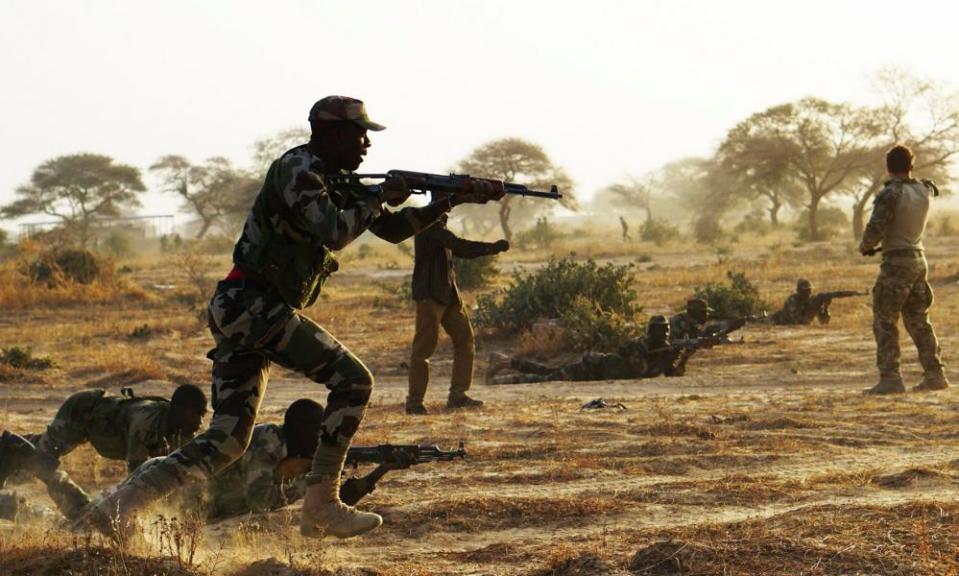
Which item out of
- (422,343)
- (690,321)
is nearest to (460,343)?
(422,343)

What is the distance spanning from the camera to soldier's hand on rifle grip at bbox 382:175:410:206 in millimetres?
4578

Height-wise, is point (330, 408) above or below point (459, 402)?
above

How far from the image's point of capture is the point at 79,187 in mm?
55094

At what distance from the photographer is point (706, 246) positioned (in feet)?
128

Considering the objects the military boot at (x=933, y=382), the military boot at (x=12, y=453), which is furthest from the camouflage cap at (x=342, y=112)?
the military boot at (x=933, y=382)

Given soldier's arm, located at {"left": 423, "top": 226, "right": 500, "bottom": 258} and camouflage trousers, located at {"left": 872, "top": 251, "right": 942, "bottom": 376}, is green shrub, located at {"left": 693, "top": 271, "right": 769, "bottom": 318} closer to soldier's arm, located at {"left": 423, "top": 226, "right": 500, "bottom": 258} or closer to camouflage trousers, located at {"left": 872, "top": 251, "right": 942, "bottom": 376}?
camouflage trousers, located at {"left": 872, "top": 251, "right": 942, "bottom": 376}

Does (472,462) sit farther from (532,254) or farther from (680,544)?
(532,254)

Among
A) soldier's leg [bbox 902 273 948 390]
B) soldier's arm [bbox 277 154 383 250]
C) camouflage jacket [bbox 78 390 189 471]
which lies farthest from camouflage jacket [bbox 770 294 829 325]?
soldier's arm [bbox 277 154 383 250]

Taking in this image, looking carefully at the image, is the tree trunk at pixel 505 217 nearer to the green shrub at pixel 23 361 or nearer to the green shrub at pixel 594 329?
the green shrub at pixel 594 329

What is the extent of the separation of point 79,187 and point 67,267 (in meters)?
32.9

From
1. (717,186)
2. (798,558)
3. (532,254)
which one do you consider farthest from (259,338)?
(717,186)

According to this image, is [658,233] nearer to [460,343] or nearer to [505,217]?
[505,217]

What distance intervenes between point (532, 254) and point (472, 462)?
31.1 meters

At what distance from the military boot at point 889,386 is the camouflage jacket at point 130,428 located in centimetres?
568
